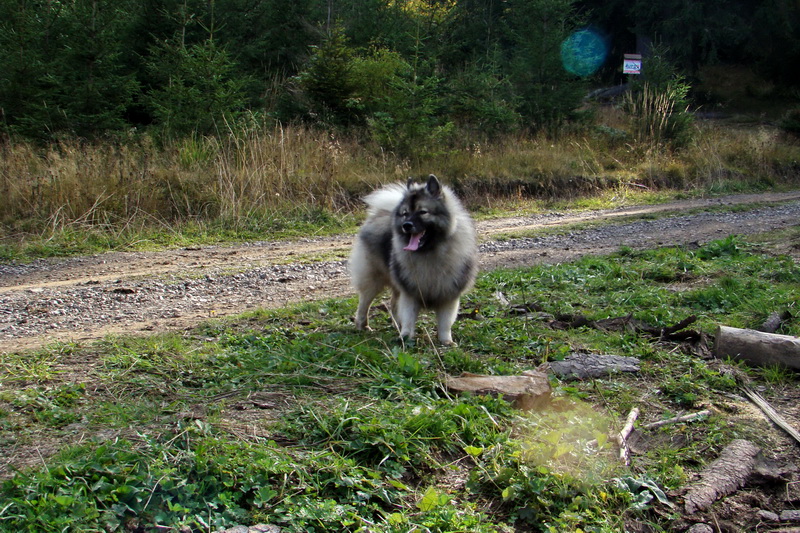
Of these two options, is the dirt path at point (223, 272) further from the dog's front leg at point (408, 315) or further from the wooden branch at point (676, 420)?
the wooden branch at point (676, 420)

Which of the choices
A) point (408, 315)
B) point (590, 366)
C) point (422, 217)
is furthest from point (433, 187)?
point (590, 366)

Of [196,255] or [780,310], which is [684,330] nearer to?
[780,310]

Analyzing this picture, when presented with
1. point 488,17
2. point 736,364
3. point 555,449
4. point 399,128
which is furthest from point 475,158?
point 488,17

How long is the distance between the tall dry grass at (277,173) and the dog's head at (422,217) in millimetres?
5335

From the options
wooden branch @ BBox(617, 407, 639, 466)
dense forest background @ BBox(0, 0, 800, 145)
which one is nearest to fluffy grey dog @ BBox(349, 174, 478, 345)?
wooden branch @ BBox(617, 407, 639, 466)

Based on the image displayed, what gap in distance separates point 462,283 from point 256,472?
2.68 metres

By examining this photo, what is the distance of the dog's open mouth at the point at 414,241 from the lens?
4.97 m

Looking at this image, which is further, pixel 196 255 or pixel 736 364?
pixel 196 255

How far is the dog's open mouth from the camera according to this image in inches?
196

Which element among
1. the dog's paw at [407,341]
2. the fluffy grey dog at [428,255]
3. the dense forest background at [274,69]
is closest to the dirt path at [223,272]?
the fluffy grey dog at [428,255]

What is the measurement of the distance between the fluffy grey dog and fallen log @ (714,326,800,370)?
1.90 metres

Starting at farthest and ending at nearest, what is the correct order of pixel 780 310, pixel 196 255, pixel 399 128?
pixel 399 128 < pixel 196 255 < pixel 780 310

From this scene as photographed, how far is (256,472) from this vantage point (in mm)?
2777

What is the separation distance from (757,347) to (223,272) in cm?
528
